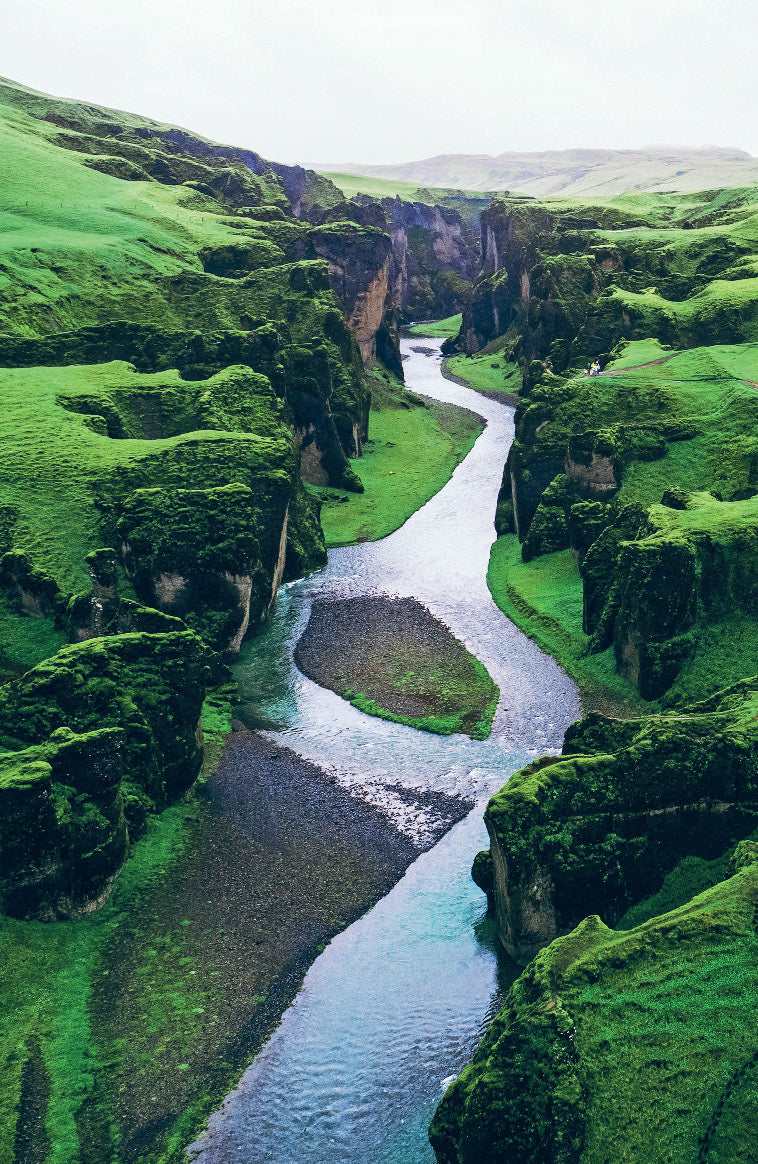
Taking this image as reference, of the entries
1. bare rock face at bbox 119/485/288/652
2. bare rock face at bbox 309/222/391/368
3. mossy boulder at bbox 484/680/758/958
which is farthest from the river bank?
bare rock face at bbox 309/222/391/368

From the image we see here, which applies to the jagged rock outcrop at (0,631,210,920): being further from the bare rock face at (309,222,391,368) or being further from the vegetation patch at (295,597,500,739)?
the bare rock face at (309,222,391,368)

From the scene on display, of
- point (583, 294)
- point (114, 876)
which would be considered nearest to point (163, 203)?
point (583, 294)

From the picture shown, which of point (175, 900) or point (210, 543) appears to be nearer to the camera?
point (175, 900)

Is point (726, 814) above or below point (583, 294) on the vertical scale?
below

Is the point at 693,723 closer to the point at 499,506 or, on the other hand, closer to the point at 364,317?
the point at 499,506

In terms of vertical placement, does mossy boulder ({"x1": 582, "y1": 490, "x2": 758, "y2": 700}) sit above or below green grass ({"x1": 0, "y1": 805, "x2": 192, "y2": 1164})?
above

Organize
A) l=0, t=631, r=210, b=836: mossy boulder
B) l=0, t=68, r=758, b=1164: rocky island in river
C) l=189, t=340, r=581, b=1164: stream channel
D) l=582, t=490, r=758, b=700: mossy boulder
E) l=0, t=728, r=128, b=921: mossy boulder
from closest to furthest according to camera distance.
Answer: l=0, t=68, r=758, b=1164: rocky island in river
l=189, t=340, r=581, b=1164: stream channel
l=0, t=728, r=128, b=921: mossy boulder
l=0, t=631, r=210, b=836: mossy boulder
l=582, t=490, r=758, b=700: mossy boulder

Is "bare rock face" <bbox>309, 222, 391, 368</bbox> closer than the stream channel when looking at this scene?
No

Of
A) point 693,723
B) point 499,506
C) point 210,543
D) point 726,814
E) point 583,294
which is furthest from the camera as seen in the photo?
point 583,294
